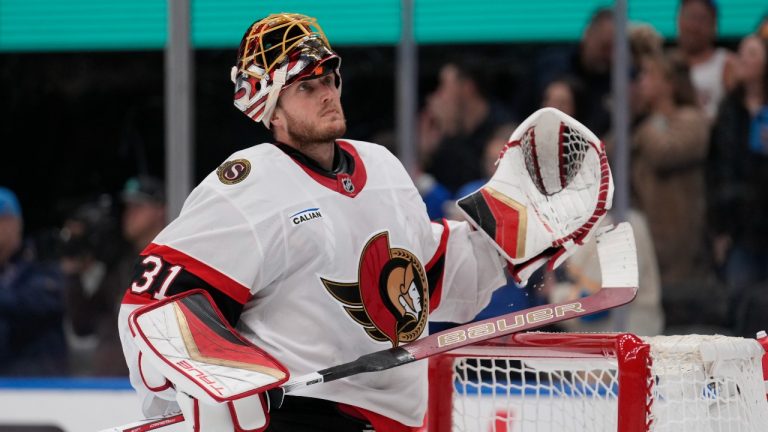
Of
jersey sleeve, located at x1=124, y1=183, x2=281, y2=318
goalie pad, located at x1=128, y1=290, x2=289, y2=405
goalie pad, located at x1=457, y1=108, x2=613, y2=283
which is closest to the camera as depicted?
goalie pad, located at x1=128, y1=290, x2=289, y2=405

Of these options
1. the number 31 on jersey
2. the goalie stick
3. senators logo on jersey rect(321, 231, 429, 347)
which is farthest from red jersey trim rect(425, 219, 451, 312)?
the number 31 on jersey

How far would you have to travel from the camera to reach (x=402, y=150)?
3.82 m

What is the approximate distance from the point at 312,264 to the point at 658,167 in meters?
2.07

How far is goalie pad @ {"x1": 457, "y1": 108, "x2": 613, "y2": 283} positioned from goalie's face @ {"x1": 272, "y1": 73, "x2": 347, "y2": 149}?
315 millimetres

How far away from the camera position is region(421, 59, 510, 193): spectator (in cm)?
→ 389

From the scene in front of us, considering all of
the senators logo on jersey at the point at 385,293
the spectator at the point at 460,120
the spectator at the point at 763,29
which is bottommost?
the senators logo on jersey at the point at 385,293

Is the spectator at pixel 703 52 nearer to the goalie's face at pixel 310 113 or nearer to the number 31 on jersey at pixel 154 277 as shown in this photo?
the goalie's face at pixel 310 113

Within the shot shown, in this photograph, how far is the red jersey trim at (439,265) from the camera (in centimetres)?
212

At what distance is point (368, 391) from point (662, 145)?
204 centimetres

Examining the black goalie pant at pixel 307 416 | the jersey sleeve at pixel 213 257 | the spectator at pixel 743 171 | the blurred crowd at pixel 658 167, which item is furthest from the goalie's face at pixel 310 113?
the spectator at pixel 743 171

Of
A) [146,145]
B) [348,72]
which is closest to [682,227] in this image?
[348,72]

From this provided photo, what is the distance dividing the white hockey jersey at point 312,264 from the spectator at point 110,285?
2.09 metres

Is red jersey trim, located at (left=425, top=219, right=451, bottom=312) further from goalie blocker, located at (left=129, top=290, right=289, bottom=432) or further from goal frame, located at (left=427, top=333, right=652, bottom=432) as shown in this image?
goalie blocker, located at (left=129, top=290, right=289, bottom=432)

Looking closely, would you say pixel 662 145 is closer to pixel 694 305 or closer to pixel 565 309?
pixel 694 305
